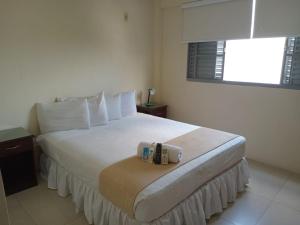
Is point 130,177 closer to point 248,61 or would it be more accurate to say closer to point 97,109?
point 97,109

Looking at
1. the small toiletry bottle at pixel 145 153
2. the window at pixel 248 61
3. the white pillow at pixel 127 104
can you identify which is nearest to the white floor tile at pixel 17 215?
the small toiletry bottle at pixel 145 153

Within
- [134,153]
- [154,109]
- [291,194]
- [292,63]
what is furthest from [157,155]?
[292,63]

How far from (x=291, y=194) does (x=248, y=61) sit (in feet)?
5.94

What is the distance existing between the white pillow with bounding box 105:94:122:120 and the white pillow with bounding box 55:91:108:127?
121mm

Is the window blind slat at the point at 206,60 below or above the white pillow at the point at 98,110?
above

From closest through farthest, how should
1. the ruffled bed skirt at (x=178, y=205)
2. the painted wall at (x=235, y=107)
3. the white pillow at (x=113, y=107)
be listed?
the ruffled bed skirt at (x=178, y=205) < the painted wall at (x=235, y=107) < the white pillow at (x=113, y=107)

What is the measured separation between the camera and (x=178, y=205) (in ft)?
5.64

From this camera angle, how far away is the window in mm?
2824

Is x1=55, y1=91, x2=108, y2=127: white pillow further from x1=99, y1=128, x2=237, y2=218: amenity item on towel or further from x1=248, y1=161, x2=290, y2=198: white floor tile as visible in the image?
x1=248, y1=161, x2=290, y2=198: white floor tile

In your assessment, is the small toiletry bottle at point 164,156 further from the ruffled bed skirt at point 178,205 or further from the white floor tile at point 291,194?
the white floor tile at point 291,194

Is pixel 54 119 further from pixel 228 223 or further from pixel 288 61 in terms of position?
pixel 288 61

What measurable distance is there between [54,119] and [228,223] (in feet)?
7.18

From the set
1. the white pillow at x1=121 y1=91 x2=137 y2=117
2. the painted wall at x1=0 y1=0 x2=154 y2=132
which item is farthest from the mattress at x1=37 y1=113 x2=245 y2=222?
the painted wall at x1=0 y1=0 x2=154 y2=132

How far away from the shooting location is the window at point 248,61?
111 inches
